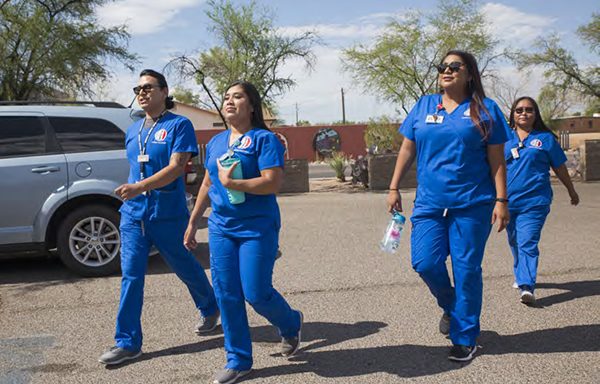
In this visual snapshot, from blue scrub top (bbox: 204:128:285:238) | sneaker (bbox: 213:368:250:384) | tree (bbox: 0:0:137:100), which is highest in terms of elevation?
tree (bbox: 0:0:137:100)

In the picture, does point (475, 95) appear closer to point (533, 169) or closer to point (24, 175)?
point (533, 169)

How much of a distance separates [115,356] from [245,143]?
1626mm

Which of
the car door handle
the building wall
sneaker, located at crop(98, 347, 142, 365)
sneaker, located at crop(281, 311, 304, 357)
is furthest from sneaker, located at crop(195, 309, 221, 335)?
the building wall

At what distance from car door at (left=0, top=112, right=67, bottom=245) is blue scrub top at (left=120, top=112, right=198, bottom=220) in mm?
2592

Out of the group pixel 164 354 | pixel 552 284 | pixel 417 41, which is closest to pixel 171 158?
pixel 164 354

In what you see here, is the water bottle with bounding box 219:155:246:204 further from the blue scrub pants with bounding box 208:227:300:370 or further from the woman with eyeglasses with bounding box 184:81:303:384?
the blue scrub pants with bounding box 208:227:300:370

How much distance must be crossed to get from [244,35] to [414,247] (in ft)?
50.0

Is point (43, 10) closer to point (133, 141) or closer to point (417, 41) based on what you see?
point (417, 41)

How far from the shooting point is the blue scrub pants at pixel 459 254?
397cm

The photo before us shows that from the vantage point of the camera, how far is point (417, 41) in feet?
64.3

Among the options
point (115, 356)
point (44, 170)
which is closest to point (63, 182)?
point (44, 170)

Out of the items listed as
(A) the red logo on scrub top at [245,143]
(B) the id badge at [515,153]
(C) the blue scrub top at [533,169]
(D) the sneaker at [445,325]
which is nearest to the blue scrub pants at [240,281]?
(A) the red logo on scrub top at [245,143]

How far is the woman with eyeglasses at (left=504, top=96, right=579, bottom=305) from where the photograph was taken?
547 cm

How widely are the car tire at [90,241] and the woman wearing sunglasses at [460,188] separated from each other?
12.2ft
